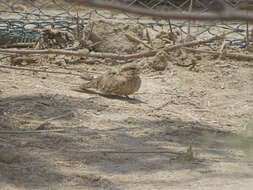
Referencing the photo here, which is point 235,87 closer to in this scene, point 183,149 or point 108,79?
point 108,79

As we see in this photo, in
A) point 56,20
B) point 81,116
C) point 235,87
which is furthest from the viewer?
point 56,20

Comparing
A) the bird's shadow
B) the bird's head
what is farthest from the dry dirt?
the bird's head

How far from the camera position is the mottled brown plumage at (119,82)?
4324 millimetres

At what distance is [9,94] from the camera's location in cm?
410

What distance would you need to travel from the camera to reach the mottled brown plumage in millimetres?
4324

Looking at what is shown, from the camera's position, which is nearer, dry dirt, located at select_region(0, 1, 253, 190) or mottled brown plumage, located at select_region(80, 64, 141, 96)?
dry dirt, located at select_region(0, 1, 253, 190)

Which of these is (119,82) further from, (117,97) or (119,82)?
(117,97)

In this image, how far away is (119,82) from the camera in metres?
4.32

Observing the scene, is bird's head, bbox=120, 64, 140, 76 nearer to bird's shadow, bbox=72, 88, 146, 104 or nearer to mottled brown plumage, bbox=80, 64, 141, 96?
mottled brown plumage, bbox=80, 64, 141, 96

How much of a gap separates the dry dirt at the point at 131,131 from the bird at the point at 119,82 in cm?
7

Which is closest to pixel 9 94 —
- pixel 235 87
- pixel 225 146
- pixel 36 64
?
pixel 36 64

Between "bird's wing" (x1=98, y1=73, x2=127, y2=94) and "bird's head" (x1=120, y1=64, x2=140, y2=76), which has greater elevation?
"bird's head" (x1=120, y1=64, x2=140, y2=76)

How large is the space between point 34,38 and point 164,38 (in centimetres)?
137

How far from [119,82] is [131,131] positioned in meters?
0.85
